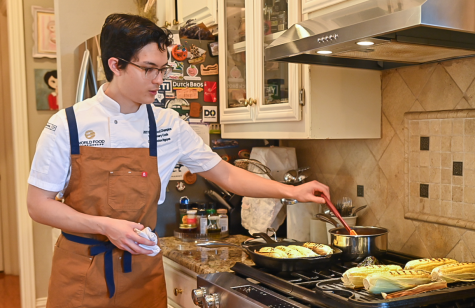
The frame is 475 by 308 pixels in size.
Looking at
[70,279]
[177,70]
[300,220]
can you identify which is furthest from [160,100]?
[70,279]

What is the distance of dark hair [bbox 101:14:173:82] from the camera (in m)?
1.46

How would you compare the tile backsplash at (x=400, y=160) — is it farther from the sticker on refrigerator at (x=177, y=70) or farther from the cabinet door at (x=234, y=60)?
the sticker on refrigerator at (x=177, y=70)

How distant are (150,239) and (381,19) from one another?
2.78 ft

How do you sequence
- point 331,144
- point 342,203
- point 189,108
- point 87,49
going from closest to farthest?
point 342,203 → point 331,144 → point 189,108 → point 87,49

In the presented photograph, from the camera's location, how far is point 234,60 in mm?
2154

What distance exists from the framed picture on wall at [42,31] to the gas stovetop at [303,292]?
2.83 meters

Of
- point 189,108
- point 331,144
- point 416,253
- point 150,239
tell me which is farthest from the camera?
point 189,108

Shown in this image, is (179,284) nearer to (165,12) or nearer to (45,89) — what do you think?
(165,12)

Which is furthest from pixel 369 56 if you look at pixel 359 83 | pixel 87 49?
pixel 87 49

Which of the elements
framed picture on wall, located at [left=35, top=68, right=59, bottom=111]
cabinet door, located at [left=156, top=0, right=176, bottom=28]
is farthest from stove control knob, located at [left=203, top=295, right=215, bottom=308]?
A: framed picture on wall, located at [left=35, top=68, right=59, bottom=111]

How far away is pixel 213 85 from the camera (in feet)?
7.72

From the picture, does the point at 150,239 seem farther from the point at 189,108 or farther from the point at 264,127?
the point at 189,108

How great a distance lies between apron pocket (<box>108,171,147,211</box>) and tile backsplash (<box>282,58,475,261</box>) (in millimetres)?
924

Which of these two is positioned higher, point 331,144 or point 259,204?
point 331,144
